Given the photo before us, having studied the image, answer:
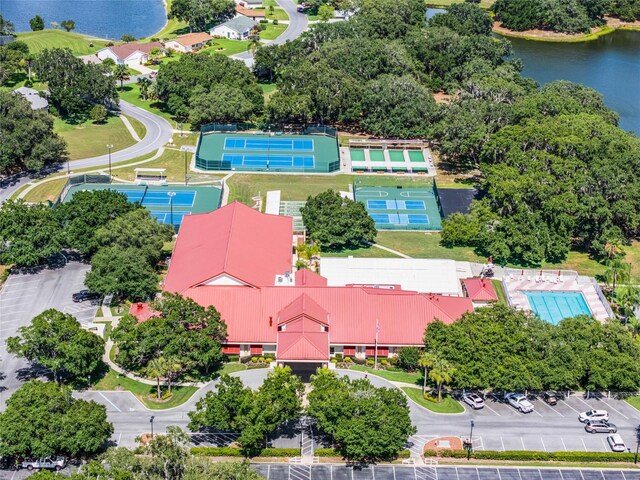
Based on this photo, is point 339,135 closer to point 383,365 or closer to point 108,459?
point 383,365

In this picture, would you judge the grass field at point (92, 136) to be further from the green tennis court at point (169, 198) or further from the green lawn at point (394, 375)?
the green lawn at point (394, 375)

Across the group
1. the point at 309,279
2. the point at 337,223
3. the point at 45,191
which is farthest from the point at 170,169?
the point at 309,279

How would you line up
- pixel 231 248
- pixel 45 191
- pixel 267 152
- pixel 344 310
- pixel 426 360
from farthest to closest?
pixel 267 152 < pixel 45 191 < pixel 231 248 < pixel 344 310 < pixel 426 360

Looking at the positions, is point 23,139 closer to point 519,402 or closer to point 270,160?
point 270,160

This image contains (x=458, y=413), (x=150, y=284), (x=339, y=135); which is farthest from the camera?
(x=339, y=135)

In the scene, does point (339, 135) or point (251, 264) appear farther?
point (339, 135)

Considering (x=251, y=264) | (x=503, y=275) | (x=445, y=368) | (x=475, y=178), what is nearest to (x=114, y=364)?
(x=251, y=264)

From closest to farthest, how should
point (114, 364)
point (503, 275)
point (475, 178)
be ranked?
point (114, 364)
point (503, 275)
point (475, 178)
